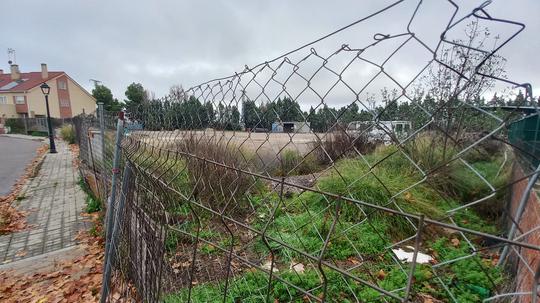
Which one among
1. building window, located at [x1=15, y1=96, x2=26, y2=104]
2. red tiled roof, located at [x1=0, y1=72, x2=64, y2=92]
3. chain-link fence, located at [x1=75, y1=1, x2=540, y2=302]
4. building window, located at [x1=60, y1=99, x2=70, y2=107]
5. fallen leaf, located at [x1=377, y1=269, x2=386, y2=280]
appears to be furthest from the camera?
building window, located at [x1=60, y1=99, x2=70, y2=107]

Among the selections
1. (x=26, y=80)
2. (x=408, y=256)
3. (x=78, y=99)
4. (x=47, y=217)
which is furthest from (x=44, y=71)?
(x=408, y=256)

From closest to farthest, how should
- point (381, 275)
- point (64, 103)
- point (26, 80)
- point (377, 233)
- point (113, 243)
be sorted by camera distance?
point (377, 233)
point (113, 243)
point (381, 275)
point (64, 103)
point (26, 80)

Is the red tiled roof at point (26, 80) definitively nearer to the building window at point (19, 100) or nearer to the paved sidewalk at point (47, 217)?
the building window at point (19, 100)

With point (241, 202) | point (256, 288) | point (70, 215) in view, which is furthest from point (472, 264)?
point (70, 215)

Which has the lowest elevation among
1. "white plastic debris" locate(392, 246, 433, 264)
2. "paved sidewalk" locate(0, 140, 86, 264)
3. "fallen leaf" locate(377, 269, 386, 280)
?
"paved sidewalk" locate(0, 140, 86, 264)

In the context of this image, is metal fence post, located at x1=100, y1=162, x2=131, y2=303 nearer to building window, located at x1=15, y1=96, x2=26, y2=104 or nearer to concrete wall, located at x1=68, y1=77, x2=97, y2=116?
concrete wall, located at x1=68, y1=77, x2=97, y2=116

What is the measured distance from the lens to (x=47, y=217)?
220 inches

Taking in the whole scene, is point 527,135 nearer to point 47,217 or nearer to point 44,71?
point 47,217

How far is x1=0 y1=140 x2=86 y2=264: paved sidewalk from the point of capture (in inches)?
172

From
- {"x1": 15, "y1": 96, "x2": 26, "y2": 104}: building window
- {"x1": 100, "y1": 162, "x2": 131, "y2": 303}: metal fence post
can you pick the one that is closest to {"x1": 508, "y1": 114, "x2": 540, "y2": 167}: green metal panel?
{"x1": 100, "y1": 162, "x2": 131, "y2": 303}: metal fence post

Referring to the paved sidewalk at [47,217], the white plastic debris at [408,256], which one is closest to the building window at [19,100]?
the paved sidewalk at [47,217]

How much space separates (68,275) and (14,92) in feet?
173

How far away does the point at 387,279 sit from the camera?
250 centimetres

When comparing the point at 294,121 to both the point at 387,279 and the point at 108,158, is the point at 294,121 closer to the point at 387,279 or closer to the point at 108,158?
the point at 387,279
